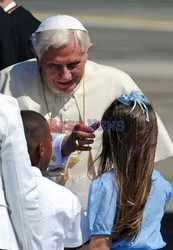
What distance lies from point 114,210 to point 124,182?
13 cm

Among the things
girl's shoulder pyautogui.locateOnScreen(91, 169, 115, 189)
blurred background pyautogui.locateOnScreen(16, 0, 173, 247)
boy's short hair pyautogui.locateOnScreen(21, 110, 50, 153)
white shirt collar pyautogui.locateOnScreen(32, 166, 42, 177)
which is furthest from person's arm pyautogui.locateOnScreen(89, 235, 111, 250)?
blurred background pyautogui.locateOnScreen(16, 0, 173, 247)

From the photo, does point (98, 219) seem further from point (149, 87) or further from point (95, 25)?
point (95, 25)

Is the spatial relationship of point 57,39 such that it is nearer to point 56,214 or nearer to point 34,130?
point 34,130

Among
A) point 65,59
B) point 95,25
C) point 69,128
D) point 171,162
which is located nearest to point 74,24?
point 65,59

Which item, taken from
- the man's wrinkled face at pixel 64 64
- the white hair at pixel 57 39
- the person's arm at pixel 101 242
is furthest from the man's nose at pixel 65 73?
the person's arm at pixel 101 242

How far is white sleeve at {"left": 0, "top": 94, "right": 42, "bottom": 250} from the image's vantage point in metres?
3.49

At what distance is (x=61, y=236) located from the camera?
154 inches

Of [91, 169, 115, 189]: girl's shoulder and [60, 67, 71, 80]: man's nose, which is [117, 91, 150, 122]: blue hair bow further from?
[60, 67, 71, 80]: man's nose

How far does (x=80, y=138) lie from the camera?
4480 millimetres

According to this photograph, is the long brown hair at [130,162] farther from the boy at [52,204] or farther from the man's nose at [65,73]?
the man's nose at [65,73]

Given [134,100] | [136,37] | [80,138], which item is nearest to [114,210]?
[134,100]

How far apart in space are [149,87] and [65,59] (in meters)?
5.19

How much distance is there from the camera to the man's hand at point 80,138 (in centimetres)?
445

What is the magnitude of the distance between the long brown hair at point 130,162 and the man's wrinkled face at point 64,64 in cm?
79
